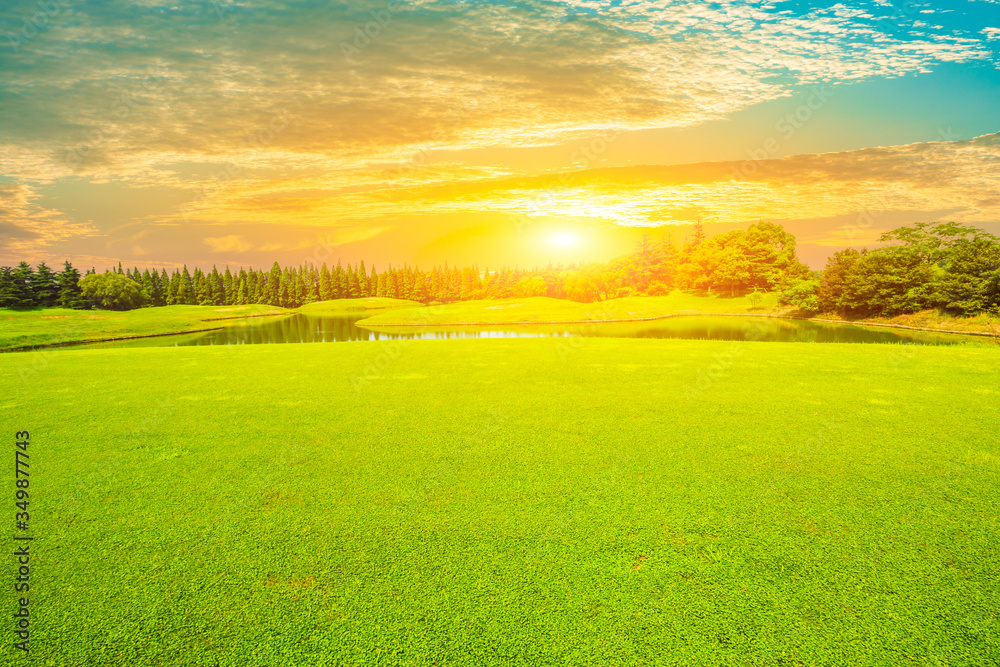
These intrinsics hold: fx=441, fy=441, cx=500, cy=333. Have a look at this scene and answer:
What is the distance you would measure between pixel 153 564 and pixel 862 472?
8.05 meters

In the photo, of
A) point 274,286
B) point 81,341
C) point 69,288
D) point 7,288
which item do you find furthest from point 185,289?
point 81,341

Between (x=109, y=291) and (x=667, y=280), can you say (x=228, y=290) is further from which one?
(x=667, y=280)

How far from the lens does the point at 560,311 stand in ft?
198

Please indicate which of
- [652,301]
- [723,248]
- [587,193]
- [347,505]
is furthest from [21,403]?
[723,248]

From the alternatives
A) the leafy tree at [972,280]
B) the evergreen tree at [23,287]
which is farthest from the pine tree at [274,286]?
the leafy tree at [972,280]

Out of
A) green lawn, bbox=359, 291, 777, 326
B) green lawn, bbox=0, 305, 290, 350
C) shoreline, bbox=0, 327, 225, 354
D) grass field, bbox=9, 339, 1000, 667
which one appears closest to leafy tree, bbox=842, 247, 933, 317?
green lawn, bbox=359, 291, 777, 326

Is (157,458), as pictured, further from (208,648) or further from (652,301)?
(652,301)

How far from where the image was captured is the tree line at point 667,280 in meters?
45.1

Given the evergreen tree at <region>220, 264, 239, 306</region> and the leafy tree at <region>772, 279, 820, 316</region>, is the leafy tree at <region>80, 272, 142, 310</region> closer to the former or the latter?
the evergreen tree at <region>220, 264, 239, 306</region>

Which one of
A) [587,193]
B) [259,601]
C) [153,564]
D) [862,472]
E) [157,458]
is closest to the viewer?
[259,601]

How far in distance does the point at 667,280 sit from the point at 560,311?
147ft

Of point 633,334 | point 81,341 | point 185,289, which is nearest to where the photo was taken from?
point 633,334

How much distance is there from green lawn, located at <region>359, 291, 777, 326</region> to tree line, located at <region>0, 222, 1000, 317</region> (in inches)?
241

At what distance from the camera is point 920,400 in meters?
9.15
